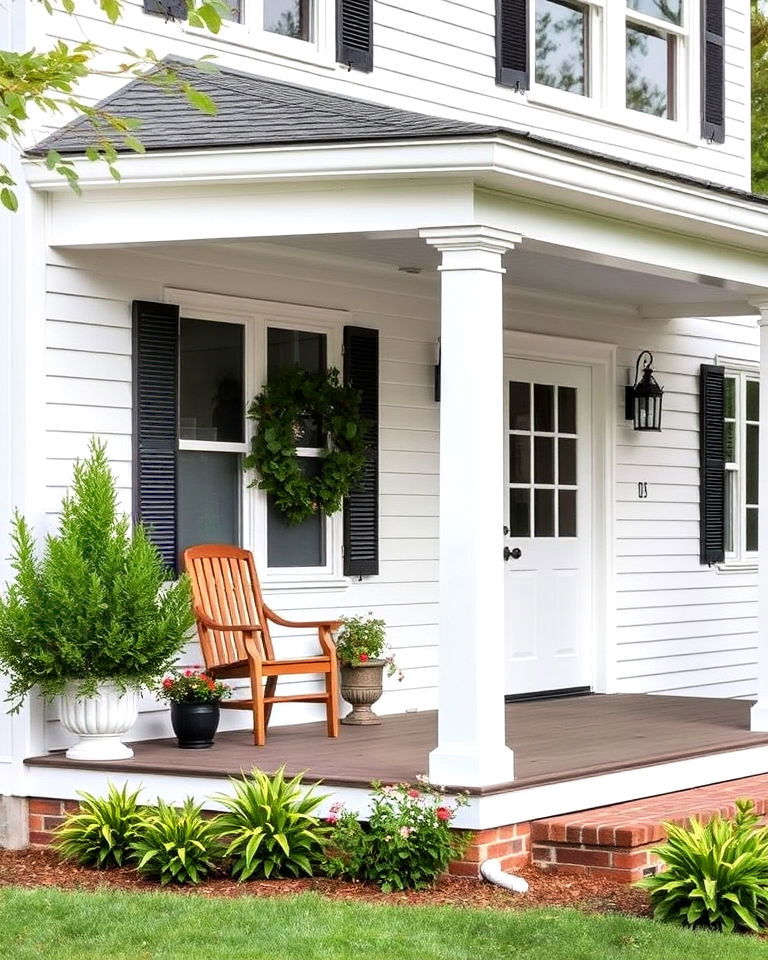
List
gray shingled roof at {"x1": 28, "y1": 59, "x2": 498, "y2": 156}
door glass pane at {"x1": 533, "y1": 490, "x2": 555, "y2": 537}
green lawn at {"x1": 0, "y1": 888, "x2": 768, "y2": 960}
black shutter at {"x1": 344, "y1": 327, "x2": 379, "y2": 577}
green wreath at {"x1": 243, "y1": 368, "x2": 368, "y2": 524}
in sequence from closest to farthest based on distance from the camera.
Answer: green lawn at {"x1": 0, "y1": 888, "x2": 768, "y2": 960} → gray shingled roof at {"x1": 28, "y1": 59, "x2": 498, "y2": 156} → green wreath at {"x1": 243, "y1": 368, "x2": 368, "y2": 524} → black shutter at {"x1": 344, "y1": 327, "x2": 379, "y2": 577} → door glass pane at {"x1": 533, "y1": 490, "x2": 555, "y2": 537}

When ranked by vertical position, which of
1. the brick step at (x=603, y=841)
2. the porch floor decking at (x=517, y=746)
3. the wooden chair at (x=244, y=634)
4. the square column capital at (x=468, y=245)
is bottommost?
the brick step at (x=603, y=841)

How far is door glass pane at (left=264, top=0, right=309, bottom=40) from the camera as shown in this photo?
358 inches

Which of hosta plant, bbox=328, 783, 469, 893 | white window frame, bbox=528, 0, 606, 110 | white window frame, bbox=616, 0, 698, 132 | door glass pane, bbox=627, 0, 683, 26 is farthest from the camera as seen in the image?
white window frame, bbox=616, 0, 698, 132

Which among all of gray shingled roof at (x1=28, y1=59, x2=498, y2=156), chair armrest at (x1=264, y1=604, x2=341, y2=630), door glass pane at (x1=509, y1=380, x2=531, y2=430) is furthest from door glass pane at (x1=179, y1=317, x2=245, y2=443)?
door glass pane at (x1=509, y1=380, x2=531, y2=430)

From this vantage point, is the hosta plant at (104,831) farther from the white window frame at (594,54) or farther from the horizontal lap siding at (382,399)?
the white window frame at (594,54)

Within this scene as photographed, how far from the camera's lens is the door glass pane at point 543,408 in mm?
10570

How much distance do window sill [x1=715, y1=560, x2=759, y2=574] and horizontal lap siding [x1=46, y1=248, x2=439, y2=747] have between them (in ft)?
10.5

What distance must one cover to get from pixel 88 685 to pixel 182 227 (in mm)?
2076

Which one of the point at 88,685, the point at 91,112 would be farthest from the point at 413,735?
the point at 91,112

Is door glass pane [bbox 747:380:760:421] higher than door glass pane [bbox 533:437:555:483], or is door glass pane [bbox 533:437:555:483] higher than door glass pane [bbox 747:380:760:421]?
door glass pane [bbox 747:380:760:421]

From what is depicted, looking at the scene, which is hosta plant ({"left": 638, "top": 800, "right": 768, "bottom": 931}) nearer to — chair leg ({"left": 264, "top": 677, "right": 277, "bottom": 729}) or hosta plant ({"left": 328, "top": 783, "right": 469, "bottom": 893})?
hosta plant ({"left": 328, "top": 783, "right": 469, "bottom": 893})

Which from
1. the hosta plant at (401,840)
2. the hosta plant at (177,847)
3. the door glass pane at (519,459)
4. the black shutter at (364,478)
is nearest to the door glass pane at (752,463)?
the door glass pane at (519,459)

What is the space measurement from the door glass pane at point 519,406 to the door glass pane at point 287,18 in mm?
2551

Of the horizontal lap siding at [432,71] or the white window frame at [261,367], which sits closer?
the horizontal lap siding at [432,71]
